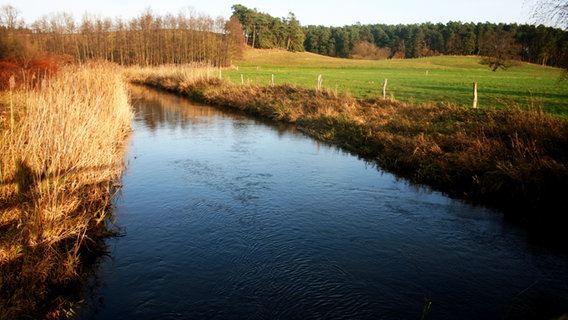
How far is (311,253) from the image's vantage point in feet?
23.2

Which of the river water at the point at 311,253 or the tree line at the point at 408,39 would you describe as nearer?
the river water at the point at 311,253

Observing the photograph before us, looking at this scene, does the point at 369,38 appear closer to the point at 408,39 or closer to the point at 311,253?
the point at 408,39

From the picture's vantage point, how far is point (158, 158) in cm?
1398

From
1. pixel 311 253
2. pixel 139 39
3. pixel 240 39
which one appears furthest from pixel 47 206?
pixel 240 39

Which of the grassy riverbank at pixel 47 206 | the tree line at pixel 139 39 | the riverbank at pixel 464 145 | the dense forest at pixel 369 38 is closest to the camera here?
the grassy riverbank at pixel 47 206

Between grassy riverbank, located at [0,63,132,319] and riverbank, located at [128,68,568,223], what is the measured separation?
28.5ft

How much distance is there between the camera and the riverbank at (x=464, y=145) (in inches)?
364

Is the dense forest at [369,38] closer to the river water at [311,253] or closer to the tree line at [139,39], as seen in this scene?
the tree line at [139,39]

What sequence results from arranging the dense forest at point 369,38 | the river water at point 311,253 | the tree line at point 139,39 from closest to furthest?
the river water at point 311,253
the tree line at point 139,39
the dense forest at point 369,38

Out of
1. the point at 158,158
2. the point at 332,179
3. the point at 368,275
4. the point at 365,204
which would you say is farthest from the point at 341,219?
the point at 158,158

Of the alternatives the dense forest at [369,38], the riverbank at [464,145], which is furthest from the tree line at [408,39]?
the riverbank at [464,145]

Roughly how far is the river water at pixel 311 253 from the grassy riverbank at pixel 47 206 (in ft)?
1.81

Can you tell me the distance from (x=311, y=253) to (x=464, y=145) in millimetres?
7313

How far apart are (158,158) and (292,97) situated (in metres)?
12.4
